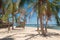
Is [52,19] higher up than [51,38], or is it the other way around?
Answer: [52,19]

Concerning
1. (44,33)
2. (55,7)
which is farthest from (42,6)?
(44,33)

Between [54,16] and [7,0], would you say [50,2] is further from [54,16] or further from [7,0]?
[7,0]

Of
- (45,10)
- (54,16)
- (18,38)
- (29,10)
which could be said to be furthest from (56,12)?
(18,38)

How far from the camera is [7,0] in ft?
53.8

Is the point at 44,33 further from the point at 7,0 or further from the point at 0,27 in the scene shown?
the point at 0,27

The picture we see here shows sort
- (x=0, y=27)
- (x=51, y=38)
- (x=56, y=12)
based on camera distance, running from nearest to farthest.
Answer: (x=51, y=38)
(x=56, y=12)
(x=0, y=27)

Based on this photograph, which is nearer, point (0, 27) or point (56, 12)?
point (56, 12)

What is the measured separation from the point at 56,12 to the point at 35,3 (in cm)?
245

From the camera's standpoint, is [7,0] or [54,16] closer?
Result: [7,0]

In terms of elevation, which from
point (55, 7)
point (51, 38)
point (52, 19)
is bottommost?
point (51, 38)

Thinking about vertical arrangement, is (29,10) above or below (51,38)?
above

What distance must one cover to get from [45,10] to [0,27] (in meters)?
15.3

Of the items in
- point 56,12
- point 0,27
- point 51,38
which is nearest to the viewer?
point 51,38

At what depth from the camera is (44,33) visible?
18.0 metres
